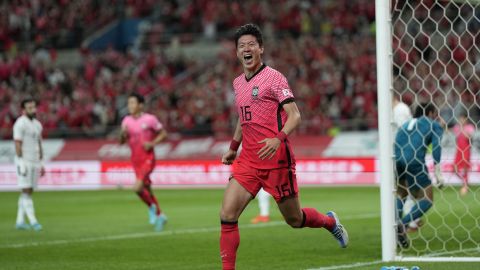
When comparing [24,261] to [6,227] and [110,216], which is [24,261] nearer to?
[6,227]

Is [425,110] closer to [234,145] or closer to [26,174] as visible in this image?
[234,145]

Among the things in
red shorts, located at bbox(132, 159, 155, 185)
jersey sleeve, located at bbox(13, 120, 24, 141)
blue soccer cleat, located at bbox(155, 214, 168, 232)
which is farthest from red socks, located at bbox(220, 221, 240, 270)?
jersey sleeve, located at bbox(13, 120, 24, 141)

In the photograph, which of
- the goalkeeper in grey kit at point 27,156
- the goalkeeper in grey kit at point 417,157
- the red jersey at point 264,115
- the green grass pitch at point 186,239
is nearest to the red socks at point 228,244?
the red jersey at point 264,115

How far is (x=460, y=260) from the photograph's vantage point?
10.3 metres

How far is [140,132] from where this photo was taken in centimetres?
1664

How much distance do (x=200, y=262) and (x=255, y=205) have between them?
35.2 ft

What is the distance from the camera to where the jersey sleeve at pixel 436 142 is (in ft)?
40.9

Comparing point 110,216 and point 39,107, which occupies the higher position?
point 39,107

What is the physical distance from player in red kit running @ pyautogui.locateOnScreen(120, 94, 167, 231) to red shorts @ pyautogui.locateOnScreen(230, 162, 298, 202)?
7428mm

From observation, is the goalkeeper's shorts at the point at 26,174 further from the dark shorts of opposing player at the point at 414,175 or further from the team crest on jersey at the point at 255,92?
the team crest on jersey at the point at 255,92

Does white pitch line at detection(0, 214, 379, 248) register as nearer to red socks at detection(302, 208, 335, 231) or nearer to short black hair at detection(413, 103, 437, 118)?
short black hair at detection(413, 103, 437, 118)

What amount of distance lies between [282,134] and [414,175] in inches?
190

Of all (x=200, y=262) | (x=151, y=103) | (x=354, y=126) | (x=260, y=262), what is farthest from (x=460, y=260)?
(x=151, y=103)

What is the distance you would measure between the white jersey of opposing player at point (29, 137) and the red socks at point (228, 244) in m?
8.97
